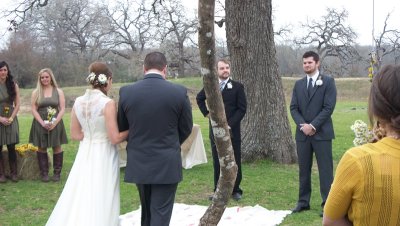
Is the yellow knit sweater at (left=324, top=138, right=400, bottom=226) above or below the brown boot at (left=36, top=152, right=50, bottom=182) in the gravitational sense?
above

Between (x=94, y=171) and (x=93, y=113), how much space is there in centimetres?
59

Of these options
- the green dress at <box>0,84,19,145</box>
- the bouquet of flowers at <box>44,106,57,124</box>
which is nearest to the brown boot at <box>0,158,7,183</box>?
the green dress at <box>0,84,19,145</box>

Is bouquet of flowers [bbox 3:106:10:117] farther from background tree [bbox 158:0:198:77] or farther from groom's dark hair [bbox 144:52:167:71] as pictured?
background tree [bbox 158:0:198:77]

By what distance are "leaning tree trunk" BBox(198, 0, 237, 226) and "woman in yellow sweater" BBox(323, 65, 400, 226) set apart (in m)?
1.34

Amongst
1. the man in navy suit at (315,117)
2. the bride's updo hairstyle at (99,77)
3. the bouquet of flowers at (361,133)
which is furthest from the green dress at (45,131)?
the bouquet of flowers at (361,133)

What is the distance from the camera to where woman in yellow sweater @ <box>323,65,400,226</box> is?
211 cm

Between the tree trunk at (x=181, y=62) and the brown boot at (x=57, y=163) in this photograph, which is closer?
the brown boot at (x=57, y=163)

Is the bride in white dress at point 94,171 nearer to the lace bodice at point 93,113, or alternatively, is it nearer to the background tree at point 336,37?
the lace bodice at point 93,113

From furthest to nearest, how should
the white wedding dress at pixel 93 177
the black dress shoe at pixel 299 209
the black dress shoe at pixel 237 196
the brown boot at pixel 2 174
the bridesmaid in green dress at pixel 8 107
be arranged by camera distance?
1. the brown boot at pixel 2 174
2. the bridesmaid in green dress at pixel 8 107
3. the black dress shoe at pixel 237 196
4. the black dress shoe at pixel 299 209
5. the white wedding dress at pixel 93 177

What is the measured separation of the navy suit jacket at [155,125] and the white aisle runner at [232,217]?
2.02m

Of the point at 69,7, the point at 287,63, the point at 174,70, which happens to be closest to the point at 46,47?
the point at 69,7

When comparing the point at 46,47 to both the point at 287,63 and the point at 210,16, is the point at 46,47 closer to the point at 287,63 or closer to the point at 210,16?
the point at 287,63

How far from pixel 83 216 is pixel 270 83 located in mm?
5996

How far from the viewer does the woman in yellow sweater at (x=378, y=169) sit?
2.11 metres
